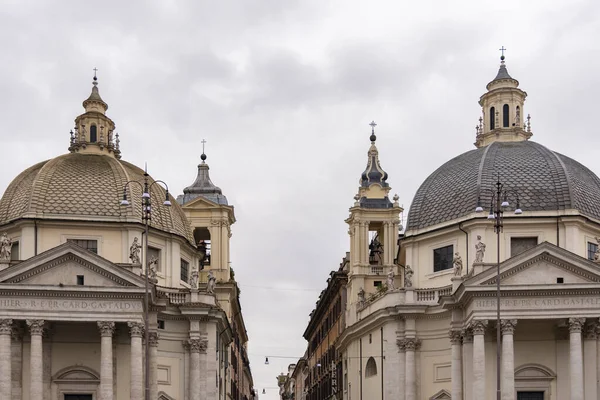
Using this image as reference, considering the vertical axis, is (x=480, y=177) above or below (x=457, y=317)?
above

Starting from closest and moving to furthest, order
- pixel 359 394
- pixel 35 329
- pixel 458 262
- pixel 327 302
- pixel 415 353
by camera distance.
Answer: pixel 35 329 < pixel 458 262 < pixel 415 353 < pixel 359 394 < pixel 327 302

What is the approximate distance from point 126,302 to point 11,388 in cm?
781

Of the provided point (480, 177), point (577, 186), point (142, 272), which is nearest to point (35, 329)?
point (142, 272)

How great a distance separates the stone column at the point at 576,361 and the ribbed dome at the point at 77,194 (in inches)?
1043

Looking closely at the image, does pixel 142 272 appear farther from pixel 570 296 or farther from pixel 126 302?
pixel 570 296

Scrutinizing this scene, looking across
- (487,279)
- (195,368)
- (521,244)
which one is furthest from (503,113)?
(195,368)

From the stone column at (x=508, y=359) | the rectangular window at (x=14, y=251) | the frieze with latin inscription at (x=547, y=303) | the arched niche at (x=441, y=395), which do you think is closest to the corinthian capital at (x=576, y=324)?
the frieze with latin inscription at (x=547, y=303)

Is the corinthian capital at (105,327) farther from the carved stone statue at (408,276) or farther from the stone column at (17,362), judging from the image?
the carved stone statue at (408,276)

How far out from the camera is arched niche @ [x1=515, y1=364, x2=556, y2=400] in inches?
2478

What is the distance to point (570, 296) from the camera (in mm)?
61125

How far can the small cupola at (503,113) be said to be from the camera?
75.8 meters

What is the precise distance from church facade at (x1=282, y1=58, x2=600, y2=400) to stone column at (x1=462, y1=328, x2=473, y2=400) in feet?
0.23

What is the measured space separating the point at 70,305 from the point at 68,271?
1923 mm

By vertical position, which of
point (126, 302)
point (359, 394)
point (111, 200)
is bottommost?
point (359, 394)
